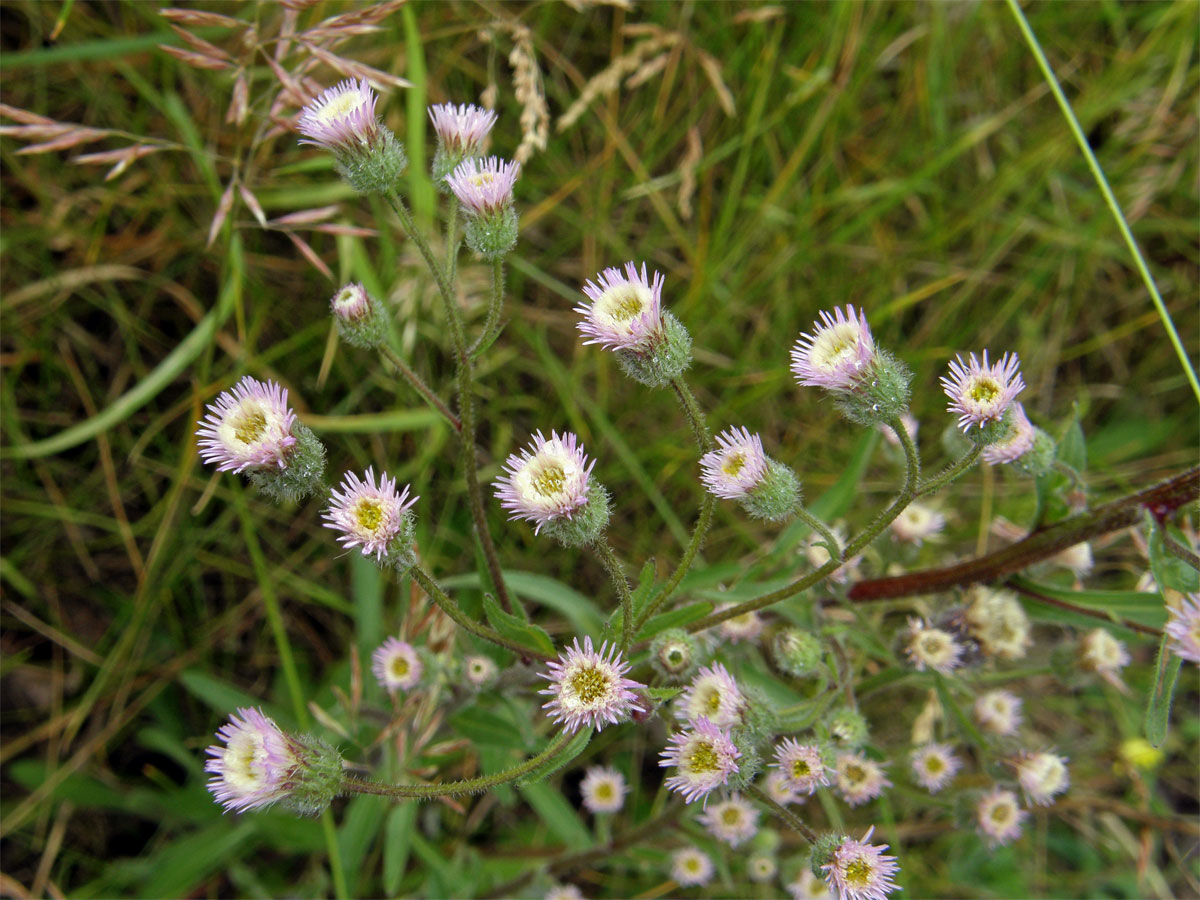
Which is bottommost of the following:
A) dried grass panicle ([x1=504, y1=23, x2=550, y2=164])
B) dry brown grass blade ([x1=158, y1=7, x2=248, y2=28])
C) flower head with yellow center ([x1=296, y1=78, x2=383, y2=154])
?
flower head with yellow center ([x1=296, y1=78, x2=383, y2=154])

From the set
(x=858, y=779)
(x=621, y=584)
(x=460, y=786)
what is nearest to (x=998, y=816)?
(x=858, y=779)

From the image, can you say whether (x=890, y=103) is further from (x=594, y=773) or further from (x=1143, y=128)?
(x=594, y=773)

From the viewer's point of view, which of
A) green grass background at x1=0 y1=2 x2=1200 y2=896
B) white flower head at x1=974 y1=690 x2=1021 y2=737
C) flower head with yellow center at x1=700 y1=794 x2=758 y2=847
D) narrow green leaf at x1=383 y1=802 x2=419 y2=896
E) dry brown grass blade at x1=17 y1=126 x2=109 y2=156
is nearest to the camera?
flower head with yellow center at x1=700 y1=794 x2=758 y2=847

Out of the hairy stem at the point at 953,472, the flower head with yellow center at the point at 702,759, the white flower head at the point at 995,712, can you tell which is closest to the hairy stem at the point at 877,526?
the hairy stem at the point at 953,472

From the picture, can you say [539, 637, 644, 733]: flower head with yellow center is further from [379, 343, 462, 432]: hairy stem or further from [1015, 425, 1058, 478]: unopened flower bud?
[1015, 425, 1058, 478]: unopened flower bud

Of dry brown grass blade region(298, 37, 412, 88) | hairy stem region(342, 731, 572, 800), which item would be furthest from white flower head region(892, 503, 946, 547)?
dry brown grass blade region(298, 37, 412, 88)
